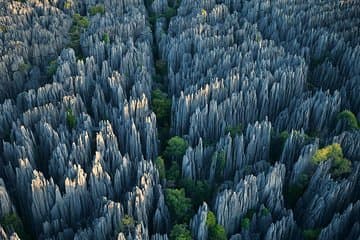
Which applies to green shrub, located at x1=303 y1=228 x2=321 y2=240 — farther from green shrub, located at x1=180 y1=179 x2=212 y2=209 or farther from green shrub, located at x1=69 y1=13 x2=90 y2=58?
green shrub, located at x1=69 y1=13 x2=90 y2=58

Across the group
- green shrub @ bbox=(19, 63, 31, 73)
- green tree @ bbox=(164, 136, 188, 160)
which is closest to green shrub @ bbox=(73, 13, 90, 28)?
green shrub @ bbox=(19, 63, 31, 73)

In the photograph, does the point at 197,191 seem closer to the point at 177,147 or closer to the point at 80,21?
the point at 177,147

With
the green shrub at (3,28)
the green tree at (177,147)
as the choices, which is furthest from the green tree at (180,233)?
the green shrub at (3,28)

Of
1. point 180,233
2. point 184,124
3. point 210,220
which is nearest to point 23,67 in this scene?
point 184,124

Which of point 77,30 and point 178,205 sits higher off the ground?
point 77,30

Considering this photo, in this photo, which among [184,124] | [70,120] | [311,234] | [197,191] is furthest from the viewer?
[184,124]

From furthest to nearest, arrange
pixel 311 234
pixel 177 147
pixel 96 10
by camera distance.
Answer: pixel 96 10, pixel 177 147, pixel 311 234
